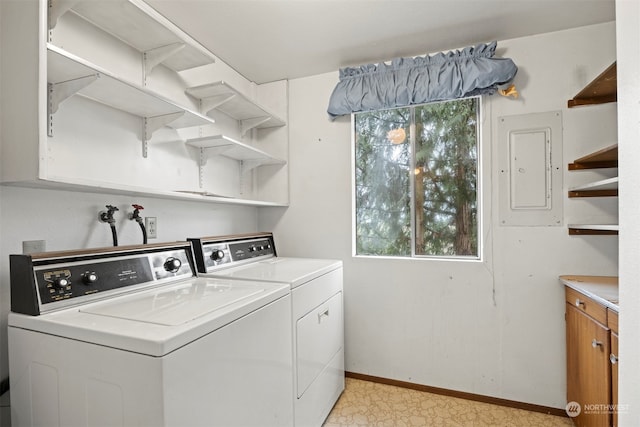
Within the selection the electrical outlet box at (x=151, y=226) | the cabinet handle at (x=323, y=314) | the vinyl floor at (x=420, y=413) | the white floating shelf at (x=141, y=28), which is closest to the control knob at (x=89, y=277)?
the electrical outlet box at (x=151, y=226)

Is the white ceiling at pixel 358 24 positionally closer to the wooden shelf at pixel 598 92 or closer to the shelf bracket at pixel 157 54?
the shelf bracket at pixel 157 54

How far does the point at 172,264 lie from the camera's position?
5.46 feet

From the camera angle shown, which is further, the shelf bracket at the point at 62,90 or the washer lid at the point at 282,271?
the washer lid at the point at 282,271

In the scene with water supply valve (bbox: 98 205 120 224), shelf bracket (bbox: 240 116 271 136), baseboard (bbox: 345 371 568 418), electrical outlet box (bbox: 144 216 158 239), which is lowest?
baseboard (bbox: 345 371 568 418)

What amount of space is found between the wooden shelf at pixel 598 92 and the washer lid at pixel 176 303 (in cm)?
205

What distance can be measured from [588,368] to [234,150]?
2.45 metres

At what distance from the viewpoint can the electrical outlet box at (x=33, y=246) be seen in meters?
1.29

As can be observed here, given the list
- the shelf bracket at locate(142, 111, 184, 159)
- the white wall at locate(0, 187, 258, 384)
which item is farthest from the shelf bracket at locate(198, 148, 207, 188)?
the shelf bracket at locate(142, 111, 184, 159)

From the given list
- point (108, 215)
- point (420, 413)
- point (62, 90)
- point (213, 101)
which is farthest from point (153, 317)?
point (420, 413)

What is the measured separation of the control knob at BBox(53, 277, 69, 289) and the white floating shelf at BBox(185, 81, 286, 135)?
4.32 ft

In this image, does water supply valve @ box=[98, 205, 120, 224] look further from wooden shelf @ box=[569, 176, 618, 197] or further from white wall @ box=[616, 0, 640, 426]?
wooden shelf @ box=[569, 176, 618, 197]

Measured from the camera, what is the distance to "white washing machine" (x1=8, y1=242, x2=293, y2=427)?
91 centimetres

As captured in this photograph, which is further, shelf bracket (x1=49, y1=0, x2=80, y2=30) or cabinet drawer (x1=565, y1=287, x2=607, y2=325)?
cabinet drawer (x1=565, y1=287, x2=607, y2=325)

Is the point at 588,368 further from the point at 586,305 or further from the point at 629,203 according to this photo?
the point at 629,203
